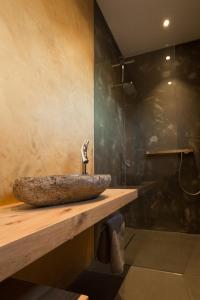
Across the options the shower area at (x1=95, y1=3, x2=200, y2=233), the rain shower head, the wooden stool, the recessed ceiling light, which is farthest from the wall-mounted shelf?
the wooden stool

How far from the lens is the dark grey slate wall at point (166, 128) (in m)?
2.59

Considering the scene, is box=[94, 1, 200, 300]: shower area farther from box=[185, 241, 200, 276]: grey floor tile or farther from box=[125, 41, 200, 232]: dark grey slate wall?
box=[185, 241, 200, 276]: grey floor tile

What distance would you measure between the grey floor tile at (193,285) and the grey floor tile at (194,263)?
0.08 metres

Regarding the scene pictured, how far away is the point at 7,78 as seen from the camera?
102 centimetres

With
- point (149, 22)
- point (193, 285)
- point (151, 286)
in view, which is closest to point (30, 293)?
point (151, 286)

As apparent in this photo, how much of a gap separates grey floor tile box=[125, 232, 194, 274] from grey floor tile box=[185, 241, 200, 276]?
3 centimetres

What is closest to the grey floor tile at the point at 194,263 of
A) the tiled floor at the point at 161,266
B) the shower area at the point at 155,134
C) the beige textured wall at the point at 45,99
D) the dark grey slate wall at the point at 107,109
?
the tiled floor at the point at 161,266

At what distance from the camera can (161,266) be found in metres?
1.79

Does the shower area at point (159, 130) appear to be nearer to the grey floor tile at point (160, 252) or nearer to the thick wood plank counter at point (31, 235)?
the grey floor tile at point (160, 252)

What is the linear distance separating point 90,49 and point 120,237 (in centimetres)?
175

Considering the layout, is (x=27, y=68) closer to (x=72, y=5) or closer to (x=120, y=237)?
(x=72, y=5)

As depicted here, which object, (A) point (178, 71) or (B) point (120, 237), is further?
(A) point (178, 71)

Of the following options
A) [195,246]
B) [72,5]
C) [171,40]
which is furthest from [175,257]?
[171,40]

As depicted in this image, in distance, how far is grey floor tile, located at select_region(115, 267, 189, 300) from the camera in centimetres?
139
